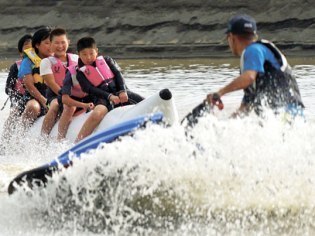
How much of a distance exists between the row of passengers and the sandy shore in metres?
18.7

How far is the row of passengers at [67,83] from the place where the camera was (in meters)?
8.11

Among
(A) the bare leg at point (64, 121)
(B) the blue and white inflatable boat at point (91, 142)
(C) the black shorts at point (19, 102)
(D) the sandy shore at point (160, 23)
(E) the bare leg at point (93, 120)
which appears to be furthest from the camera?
(D) the sandy shore at point (160, 23)

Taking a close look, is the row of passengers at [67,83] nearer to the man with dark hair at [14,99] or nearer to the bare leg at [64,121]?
the bare leg at [64,121]

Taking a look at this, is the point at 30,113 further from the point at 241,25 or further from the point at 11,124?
the point at 241,25

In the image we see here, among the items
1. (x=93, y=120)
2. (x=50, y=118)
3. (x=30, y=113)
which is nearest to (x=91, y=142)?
(x=93, y=120)

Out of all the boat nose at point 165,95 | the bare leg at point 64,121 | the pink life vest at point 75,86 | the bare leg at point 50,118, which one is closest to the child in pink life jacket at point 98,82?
the pink life vest at point 75,86

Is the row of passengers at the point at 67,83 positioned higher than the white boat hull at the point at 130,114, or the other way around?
the row of passengers at the point at 67,83

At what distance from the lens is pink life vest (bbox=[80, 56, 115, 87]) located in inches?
320

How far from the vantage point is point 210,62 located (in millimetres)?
24766

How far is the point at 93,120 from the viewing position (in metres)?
7.99

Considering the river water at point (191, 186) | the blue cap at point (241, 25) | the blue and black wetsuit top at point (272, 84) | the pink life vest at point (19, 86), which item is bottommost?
the river water at point (191, 186)

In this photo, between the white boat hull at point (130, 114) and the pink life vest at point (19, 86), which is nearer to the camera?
the white boat hull at point (130, 114)

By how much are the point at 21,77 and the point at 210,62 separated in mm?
15517

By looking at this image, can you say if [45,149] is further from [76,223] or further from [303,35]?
[303,35]
